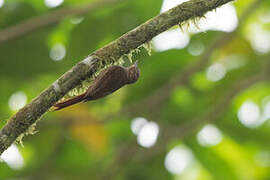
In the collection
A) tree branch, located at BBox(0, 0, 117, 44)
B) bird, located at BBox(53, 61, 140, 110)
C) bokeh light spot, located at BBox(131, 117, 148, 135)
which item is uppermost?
tree branch, located at BBox(0, 0, 117, 44)

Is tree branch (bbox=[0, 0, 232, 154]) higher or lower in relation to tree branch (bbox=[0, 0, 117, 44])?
lower

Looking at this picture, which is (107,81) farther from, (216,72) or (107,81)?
(216,72)

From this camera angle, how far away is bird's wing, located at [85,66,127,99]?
39.2 inches

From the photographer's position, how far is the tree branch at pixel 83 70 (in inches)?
36.7

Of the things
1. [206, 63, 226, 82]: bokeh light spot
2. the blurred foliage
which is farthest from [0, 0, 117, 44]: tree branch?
[206, 63, 226, 82]: bokeh light spot

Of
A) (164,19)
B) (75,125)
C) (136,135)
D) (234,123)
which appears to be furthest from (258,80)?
(164,19)

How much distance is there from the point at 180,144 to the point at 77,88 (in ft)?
7.96

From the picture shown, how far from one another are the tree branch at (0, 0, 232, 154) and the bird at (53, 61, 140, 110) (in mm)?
30

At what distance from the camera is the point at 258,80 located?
296cm

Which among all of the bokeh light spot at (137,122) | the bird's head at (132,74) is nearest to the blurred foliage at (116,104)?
the bokeh light spot at (137,122)

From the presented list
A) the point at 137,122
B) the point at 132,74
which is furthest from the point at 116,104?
the point at 132,74

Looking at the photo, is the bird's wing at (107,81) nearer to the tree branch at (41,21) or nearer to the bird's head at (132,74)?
the bird's head at (132,74)

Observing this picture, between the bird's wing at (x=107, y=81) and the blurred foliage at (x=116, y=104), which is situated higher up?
the blurred foliage at (x=116, y=104)

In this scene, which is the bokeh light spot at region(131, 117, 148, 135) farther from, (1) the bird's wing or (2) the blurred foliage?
(1) the bird's wing
